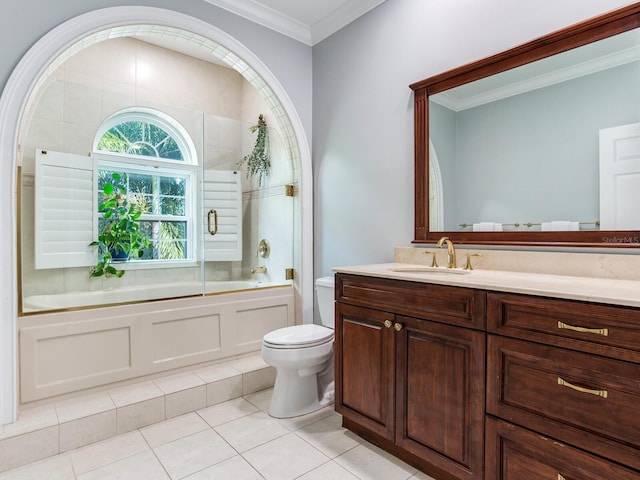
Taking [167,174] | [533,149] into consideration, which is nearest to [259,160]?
[167,174]

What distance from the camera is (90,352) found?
2.20 m

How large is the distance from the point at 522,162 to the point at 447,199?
0.43 metres

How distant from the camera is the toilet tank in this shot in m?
2.42

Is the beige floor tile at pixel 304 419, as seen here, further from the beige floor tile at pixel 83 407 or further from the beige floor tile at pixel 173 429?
the beige floor tile at pixel 83 407

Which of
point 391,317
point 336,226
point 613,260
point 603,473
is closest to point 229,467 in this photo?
point 391,317

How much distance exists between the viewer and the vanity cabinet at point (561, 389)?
41.0 inches

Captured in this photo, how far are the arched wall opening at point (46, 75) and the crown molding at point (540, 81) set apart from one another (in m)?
1.32

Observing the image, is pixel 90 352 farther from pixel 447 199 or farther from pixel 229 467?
pixel 447 199

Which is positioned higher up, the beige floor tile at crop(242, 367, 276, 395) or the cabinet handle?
the cabinet handle

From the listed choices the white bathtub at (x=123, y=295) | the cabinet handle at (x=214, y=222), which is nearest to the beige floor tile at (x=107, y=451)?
the white bathtub at (x=123, y=295)

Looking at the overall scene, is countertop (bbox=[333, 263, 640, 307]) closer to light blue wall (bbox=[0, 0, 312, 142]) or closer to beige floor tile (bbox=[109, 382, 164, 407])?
beige floor tile (bbox=[109, 382, 164, 407])

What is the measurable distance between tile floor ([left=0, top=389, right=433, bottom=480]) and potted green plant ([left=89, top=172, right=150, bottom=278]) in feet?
3.96

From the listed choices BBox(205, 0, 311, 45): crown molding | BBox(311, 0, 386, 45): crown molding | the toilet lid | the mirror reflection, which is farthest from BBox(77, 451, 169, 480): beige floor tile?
BBox(311, 0, 386, 45): crown molding

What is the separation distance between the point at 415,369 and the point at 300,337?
79cm
